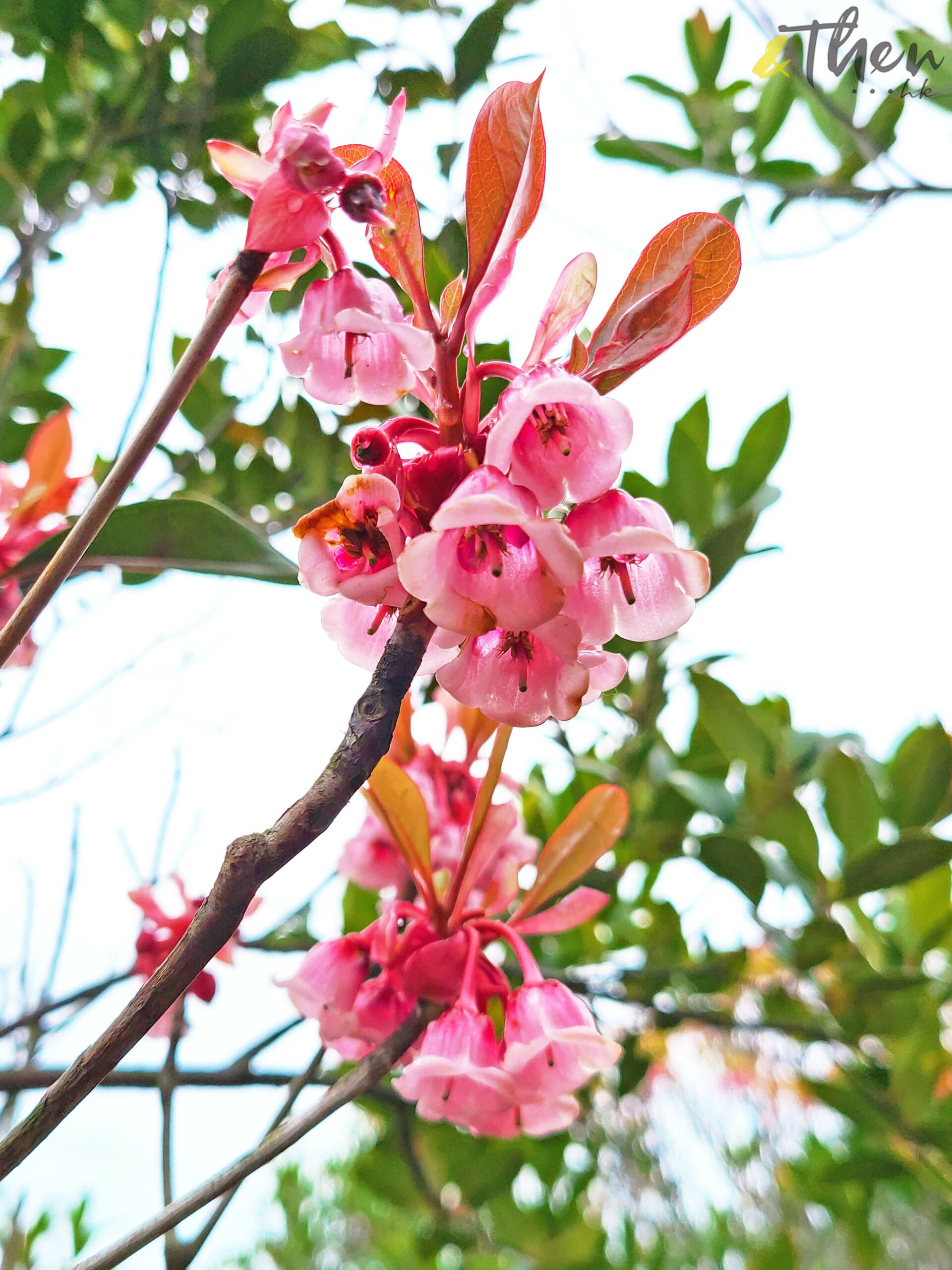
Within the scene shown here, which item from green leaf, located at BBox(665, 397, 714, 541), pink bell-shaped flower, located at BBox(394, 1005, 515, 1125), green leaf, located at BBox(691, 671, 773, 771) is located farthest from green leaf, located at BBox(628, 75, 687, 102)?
pink bell-shaped flower, located at BBox(394, 1005, 515, 1125)

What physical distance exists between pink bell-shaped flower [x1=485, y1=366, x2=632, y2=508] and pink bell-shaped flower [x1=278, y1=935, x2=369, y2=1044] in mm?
293

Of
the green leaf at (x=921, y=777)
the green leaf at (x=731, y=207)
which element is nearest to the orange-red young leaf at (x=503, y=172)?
the green leaf at (x=731, y=207)

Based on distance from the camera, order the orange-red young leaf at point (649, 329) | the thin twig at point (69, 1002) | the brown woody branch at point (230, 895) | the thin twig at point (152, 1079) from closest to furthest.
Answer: the brown woody branch at point (230, 895)
the orange-red young leaf at point (649, 329)
the thin twig at point (152, 1079)
the thin twig at point (69, 1002)

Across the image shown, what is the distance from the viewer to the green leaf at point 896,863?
2.53 feet

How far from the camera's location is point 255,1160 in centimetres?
33

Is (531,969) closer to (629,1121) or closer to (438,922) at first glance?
(438,922)

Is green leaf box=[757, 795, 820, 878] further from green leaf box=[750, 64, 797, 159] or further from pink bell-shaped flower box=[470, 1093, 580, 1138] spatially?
green leaf box=[750, 64, 797, 159]

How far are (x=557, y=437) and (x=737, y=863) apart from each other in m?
0.53

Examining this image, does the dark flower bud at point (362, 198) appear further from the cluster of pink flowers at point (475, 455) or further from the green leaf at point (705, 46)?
the green leaf at point (705, 46)

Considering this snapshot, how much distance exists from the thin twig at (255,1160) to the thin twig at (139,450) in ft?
0.62

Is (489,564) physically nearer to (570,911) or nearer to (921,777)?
(570,911)

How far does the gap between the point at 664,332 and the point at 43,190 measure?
0.86m

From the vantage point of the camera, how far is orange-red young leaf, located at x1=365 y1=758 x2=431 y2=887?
1.68 ft

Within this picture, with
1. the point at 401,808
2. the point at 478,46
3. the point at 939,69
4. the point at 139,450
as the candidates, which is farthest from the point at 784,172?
the point at 139,450
